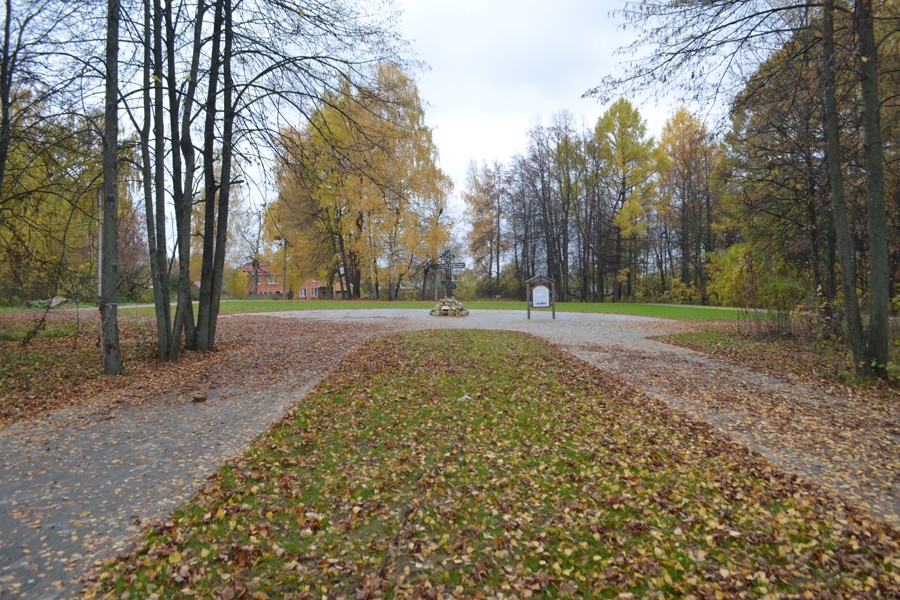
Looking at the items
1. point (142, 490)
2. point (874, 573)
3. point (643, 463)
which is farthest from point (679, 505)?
point (142, 490)

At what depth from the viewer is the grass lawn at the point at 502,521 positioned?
2.67 meters

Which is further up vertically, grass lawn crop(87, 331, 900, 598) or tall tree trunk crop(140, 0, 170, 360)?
tall tree trunk crop(140, 0, 170, 360)

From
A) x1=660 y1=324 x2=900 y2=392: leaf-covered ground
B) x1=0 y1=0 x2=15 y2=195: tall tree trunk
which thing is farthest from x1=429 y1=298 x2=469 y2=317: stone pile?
x1=0 y1=0 x2=15 y2=195: tall tree trunk

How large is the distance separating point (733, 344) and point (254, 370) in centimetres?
1085

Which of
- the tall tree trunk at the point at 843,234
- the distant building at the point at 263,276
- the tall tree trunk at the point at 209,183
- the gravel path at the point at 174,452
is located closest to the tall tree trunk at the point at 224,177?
the tall tree trunk at the point at 209,183

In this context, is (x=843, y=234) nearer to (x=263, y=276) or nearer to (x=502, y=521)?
(x=502, y=521)

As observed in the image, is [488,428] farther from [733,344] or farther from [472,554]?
[733,344]

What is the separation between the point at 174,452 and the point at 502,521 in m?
3.16

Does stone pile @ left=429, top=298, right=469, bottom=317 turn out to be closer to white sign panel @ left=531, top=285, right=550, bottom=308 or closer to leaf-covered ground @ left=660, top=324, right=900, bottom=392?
white sign panel @ left=531, top=285, right=550, bottom=308

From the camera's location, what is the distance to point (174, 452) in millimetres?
4527

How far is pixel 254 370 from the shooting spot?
27.3 ft

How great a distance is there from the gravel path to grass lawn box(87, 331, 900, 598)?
0.29 metres

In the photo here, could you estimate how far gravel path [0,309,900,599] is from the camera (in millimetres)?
2971

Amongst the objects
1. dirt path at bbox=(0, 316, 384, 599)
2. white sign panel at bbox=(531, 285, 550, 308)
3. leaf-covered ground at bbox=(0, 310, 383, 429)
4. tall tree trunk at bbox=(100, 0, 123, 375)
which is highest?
tall tree trunk at bbox=(100, 0, 123, 375)
